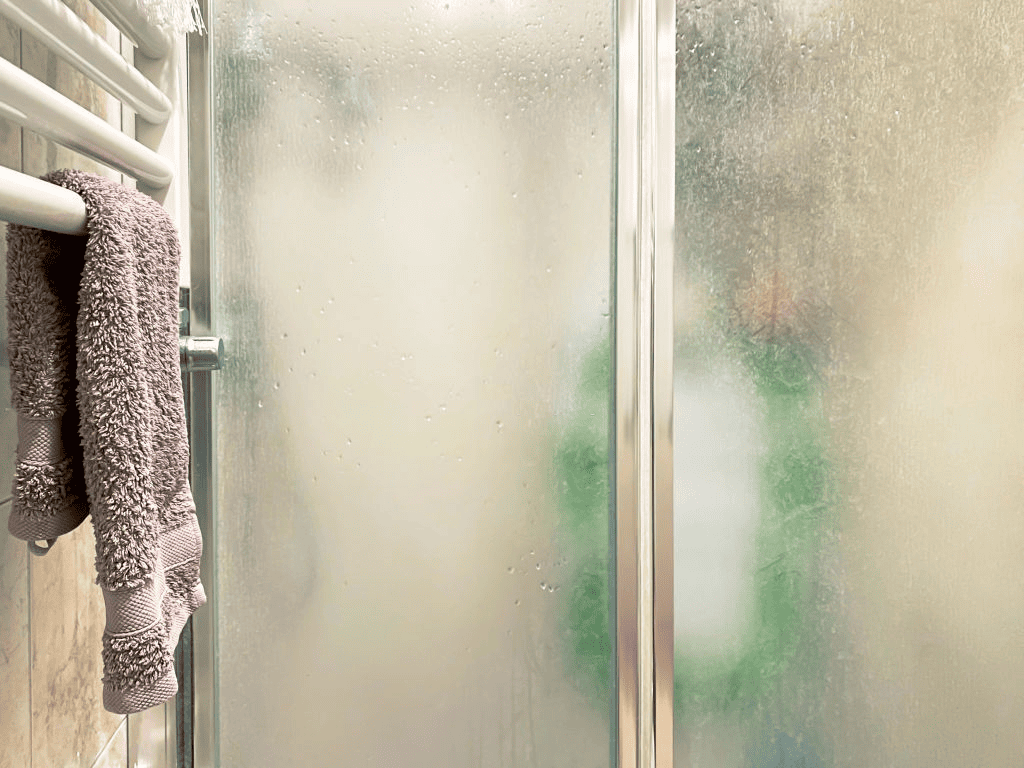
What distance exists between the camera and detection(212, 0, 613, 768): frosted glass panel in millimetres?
815

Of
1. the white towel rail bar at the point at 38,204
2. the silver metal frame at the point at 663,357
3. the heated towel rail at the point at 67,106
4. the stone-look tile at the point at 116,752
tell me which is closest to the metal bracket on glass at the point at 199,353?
the heated towel rail at the point at 67,106

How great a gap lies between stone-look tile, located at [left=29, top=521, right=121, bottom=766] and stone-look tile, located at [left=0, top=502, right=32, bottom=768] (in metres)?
0.01

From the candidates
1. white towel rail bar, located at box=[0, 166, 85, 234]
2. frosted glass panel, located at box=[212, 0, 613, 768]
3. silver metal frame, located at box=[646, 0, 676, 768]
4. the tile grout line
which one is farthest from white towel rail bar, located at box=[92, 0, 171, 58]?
the tile grout line

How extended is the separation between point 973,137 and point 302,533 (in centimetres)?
94

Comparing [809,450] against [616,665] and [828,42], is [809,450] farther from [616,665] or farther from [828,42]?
[828,42]

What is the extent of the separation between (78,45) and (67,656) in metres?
0.54

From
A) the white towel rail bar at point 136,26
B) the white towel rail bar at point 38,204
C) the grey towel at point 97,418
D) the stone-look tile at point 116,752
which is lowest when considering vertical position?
the stone-look tile at point 116,752

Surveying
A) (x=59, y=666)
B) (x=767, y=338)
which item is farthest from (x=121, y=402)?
(x=767, y=338)

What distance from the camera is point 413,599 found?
83 cm

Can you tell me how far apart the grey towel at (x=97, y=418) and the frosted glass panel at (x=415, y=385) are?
1.02ft

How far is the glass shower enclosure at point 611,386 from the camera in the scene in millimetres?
814

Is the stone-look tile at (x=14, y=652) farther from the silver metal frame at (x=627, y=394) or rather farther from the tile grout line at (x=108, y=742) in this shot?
the silver metal frame at (x=627, y=394)

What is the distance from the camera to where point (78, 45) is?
0.51 metres

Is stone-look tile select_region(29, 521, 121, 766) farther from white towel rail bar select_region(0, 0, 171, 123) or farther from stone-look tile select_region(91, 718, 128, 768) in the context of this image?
white towel rail bar select_region(0, 0, 171, 123)
